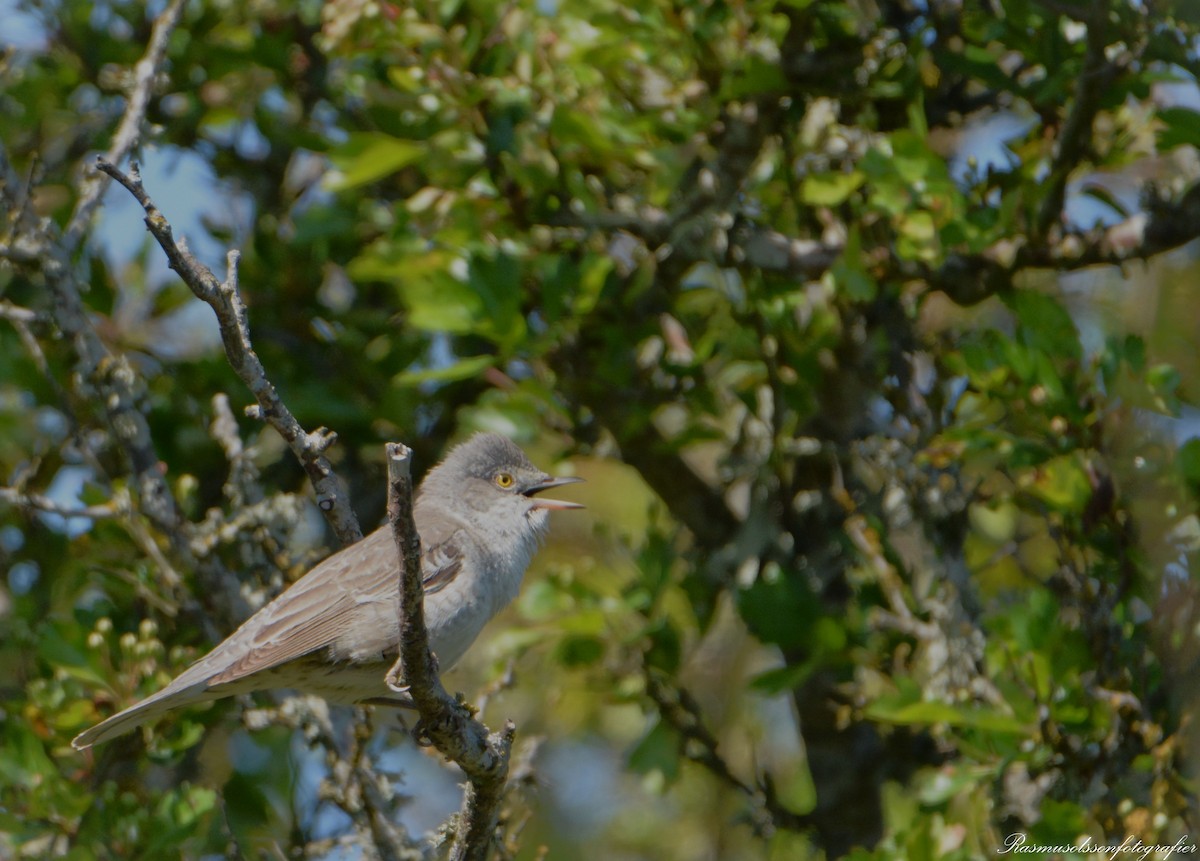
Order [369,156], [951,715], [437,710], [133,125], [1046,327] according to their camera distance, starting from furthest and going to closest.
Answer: [369,156]
[133,125]
[1046,327]
[951,715]
[437,710]

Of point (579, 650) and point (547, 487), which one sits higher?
point (547, 487)

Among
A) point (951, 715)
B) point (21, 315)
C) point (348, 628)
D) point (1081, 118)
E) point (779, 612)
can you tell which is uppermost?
point (1081, 118)

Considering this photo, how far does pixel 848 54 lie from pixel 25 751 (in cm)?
342

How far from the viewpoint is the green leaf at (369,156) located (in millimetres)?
4398

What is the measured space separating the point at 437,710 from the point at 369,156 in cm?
205

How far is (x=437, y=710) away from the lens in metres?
3.09

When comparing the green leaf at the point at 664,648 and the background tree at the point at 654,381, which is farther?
the green leaf at the point at 664,648

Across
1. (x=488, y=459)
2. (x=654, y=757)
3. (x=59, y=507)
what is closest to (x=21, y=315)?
(x=59, y=507)

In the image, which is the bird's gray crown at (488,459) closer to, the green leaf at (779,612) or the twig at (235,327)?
the green leaf at (779,612)

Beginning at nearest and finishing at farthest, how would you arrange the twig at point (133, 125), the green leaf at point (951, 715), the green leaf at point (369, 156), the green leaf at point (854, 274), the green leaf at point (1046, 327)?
the green leaf at point (951, 715), the green leaf at point (1046, 327), the green leaf at point (854, 274), the twig at point (133, 125), the green leaf at point (369, 156)

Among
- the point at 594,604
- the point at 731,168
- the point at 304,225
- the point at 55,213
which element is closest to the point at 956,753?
the point at 594,604

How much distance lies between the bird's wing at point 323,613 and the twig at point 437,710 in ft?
1.88

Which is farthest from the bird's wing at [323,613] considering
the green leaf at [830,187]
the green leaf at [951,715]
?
the green leaf at [830,187]

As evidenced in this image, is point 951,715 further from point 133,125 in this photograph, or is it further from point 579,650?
point 133,125
